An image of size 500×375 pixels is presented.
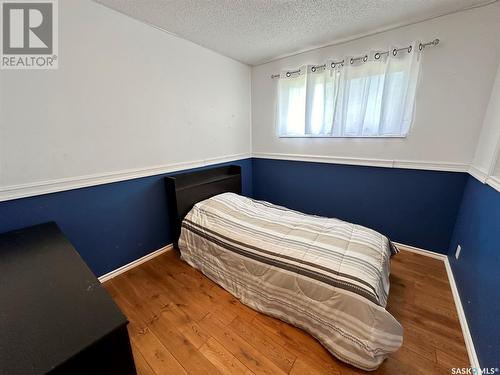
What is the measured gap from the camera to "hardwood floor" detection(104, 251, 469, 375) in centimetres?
118

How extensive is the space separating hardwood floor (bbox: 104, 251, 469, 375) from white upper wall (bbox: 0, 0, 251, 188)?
113cm

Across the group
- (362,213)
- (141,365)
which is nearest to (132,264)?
(141,365)

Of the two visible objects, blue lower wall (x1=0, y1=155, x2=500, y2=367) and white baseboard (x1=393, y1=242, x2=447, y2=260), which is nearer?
blue lower wall (x1=0, y1=155, x2=500, y2=367)

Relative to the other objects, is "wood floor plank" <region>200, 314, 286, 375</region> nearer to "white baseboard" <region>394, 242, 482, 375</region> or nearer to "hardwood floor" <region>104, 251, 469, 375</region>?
"hardwood floor" <region>104, 251, 469, 375</region>

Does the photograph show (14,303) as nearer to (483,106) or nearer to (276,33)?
(276,33)

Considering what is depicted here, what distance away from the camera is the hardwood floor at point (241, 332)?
1182mm

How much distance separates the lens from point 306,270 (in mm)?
1316

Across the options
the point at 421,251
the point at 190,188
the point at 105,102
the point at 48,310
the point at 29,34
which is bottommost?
the point at 421,251

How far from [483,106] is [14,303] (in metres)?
3.20

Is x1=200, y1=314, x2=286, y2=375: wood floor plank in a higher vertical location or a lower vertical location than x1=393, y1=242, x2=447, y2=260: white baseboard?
lower

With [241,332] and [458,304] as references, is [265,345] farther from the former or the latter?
[458,304]

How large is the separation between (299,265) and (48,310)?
1211 mm

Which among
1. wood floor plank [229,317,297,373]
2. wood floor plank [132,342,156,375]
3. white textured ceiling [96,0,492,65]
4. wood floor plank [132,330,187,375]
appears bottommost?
wood floor plank [132,342,156,375]

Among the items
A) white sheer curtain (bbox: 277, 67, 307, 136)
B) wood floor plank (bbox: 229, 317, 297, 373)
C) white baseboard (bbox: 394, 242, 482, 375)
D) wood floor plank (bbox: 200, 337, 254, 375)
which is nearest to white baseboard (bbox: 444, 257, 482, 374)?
white baseboard (bbox: 394, 242, 482, 375)
